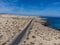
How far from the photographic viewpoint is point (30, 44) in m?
10.1

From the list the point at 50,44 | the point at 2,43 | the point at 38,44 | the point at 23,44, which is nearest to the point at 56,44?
the point at 50,44

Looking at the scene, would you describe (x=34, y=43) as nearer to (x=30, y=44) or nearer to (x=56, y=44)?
(x=30, y=44)

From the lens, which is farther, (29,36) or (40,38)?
(29,36)

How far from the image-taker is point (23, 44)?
9.90 metres

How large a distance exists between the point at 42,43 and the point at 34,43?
480mm

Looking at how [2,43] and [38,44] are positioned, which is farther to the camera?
[38,44]

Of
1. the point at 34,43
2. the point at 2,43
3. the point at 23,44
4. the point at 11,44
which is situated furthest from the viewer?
the point at 34,43

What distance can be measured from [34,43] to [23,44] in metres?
0.86

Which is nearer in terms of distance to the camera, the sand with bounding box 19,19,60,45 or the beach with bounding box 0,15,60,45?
the beach with bounding box 0,15,60,45

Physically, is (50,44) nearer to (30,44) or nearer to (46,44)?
(46,44)

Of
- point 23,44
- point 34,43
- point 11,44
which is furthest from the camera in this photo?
point 34,43

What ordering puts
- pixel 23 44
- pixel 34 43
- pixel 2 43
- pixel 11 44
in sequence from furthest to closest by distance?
pixel 34 43, pixel 23 44, pixel 2 43, pixel 11 44

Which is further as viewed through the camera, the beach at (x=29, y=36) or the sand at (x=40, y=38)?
the sand at (x=40, y=38)

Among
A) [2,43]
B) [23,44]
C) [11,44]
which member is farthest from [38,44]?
[11,44]
